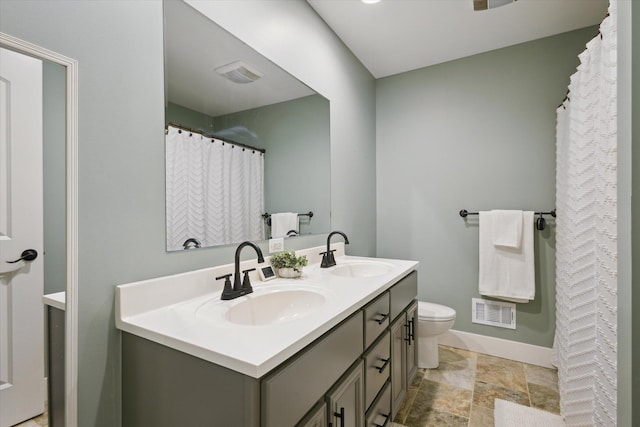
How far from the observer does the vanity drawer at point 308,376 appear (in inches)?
29.7

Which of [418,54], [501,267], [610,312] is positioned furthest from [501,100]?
[610,312]

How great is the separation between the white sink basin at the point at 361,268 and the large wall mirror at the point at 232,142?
0.30 meters

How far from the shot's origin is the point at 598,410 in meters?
1.20

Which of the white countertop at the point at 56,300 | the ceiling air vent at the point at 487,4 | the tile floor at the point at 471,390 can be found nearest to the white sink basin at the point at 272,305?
the white countertop at the point at 56,300

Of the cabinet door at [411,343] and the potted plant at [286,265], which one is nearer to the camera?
the potted plant at [286,265]

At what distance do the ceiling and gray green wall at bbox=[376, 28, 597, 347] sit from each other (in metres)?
0.15

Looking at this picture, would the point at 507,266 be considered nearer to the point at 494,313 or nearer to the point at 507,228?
the point at 507,228

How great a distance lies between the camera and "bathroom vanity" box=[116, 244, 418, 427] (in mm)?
754

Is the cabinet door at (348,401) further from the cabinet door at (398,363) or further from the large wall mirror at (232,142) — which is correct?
the large wall mirror at (232,142)

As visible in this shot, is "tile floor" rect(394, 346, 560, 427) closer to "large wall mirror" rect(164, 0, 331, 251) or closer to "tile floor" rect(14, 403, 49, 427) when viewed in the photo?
"large wall mirror" rect(164, 0, 331, 251)

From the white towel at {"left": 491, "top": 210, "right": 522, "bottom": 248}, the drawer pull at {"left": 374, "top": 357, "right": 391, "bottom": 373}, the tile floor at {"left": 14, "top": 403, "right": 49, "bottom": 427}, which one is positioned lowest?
the drawer pull at {"left": 374, "top": 357, "right": 391, "bottom": 373}

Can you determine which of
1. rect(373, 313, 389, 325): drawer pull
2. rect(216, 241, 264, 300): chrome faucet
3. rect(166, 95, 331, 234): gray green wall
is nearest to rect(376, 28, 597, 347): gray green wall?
rect(166, 95, 331, 234): gray green wall

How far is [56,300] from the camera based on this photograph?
87 centimetres

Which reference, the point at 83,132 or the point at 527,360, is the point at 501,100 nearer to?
the point at 527,360
